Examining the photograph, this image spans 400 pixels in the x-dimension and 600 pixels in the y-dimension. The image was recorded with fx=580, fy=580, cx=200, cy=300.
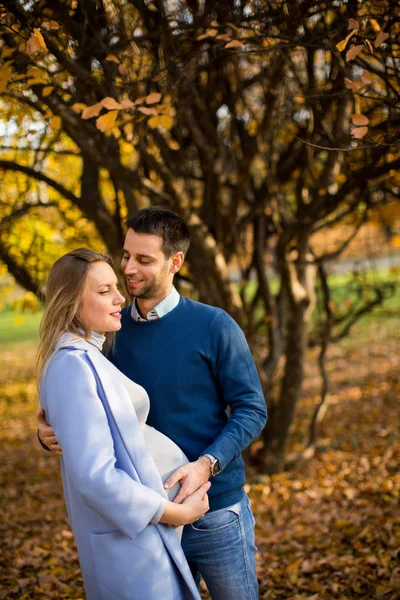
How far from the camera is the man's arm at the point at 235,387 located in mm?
2312

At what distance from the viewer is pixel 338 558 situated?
418cm

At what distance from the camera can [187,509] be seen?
79.8 inches

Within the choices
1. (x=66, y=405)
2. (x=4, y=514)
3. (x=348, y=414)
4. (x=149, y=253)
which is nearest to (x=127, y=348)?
(x=149, y=253)

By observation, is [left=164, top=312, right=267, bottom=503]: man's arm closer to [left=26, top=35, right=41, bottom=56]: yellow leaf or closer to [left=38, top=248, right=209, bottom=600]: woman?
[left=38, top=248, right=209, bottom=600]: woman

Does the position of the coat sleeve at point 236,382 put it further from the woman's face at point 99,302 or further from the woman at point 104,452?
the woman's face at point 99,302

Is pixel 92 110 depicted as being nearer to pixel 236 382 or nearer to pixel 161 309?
pixel 161 309

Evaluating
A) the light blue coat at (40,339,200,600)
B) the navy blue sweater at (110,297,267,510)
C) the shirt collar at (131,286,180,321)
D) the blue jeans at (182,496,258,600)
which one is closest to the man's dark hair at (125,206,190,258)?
the shirt collar at (131,286,180,321)

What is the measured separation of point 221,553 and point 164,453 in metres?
0.50

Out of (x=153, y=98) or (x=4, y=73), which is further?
(x=153, y=98)

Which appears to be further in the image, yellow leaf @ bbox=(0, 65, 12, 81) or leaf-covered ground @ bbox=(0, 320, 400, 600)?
leaf-covered ground @ bbox=(0, 320, 400, 600)

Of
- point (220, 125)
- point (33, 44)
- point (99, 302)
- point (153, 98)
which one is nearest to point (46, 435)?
point (99, 302)

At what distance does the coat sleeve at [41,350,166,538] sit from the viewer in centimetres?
182

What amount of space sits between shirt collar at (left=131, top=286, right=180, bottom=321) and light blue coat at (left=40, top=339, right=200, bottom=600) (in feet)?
1.43

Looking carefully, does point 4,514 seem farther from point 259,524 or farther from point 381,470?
point 381,470
